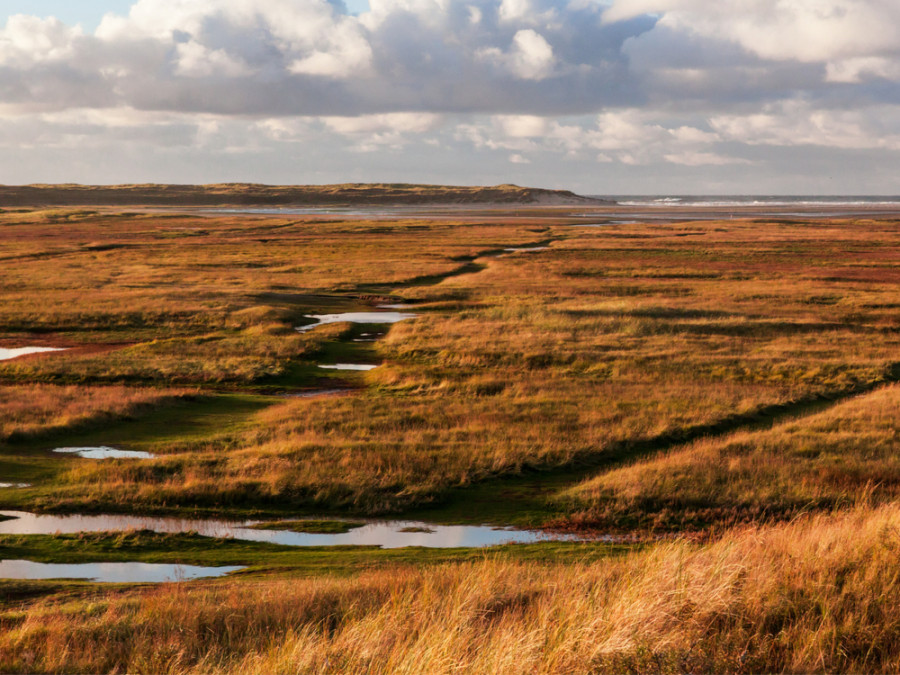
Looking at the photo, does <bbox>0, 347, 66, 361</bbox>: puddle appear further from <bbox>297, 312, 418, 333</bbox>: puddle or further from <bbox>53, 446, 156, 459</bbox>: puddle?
<bbox>53, 446, 156, 459</bbox>: puddle

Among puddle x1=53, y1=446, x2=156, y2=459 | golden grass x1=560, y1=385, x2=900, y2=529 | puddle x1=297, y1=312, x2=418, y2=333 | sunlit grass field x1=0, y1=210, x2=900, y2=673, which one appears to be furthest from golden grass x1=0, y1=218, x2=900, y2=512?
golden grass x1=560, y1=385, x2=900, y2=529

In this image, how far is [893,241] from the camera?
10575cm

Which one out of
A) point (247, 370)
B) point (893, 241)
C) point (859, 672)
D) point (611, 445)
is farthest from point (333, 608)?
point (893, 241)

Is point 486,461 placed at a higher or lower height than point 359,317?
lower

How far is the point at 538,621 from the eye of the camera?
853 centimetres

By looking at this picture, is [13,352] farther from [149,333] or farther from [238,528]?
[238,528]

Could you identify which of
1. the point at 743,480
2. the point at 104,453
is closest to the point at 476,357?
the point at 104,453

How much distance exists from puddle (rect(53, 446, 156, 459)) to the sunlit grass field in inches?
23.1

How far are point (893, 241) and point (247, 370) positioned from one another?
3917 inches

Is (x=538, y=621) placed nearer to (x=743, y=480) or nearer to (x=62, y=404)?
(x=743, y=480)

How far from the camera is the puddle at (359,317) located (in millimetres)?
46825

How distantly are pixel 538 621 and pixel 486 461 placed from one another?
12.0m

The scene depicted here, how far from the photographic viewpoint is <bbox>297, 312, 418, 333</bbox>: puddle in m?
46.8

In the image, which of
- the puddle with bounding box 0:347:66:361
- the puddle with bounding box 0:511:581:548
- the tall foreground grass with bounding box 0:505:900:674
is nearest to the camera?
the tall foreground grass with bounding box 0:505:900:674
